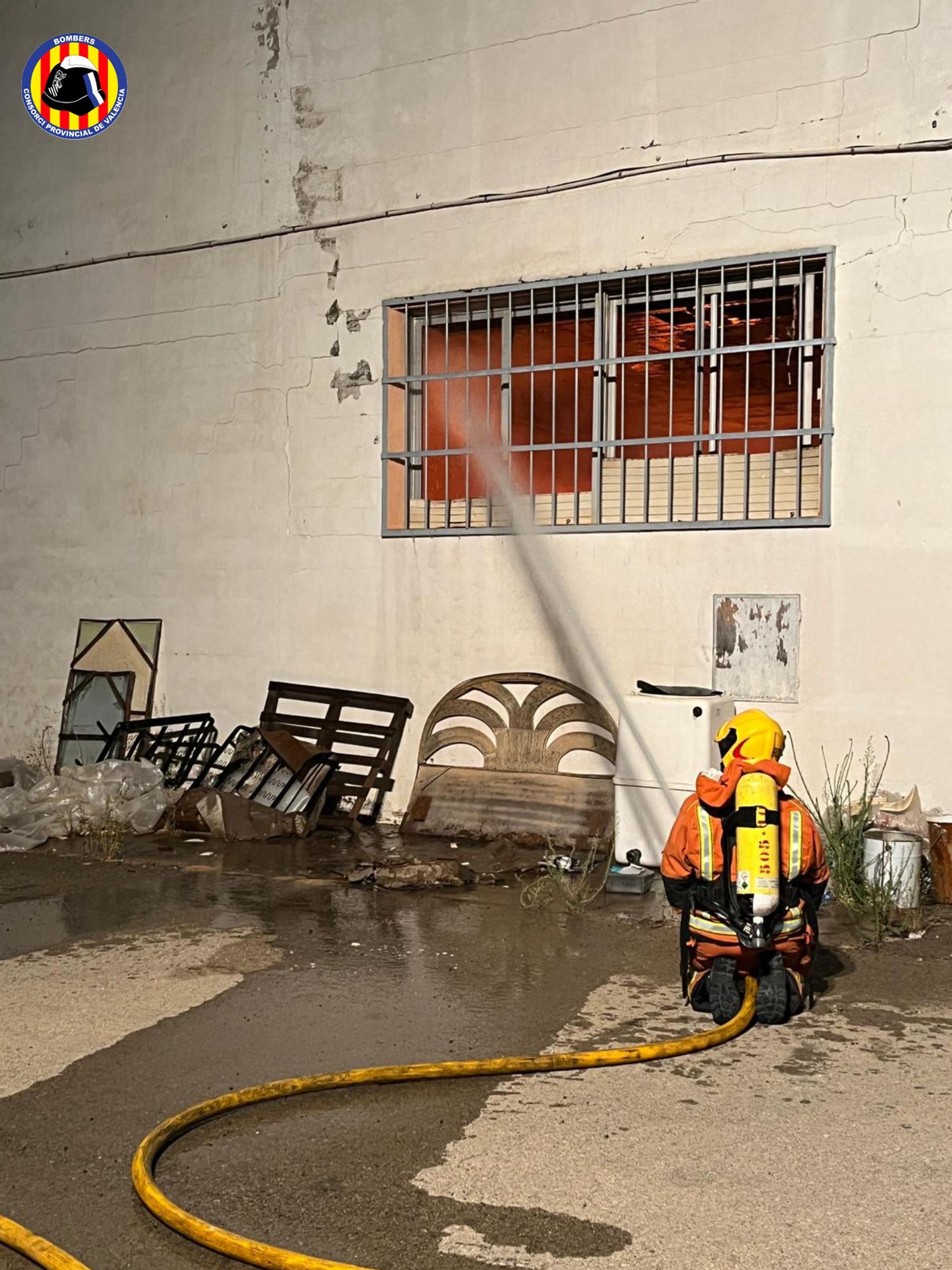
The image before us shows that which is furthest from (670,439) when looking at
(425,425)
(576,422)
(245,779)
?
(245,779)

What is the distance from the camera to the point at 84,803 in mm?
9422

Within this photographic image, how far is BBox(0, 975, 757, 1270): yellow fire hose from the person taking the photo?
121 inches

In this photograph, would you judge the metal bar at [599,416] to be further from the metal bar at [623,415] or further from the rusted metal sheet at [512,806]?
the rusted metal sheet at [512,806]

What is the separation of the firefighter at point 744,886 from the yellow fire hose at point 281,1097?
0.12 m

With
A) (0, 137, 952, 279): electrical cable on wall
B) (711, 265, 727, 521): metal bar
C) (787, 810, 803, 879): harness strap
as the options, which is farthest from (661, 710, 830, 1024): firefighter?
(0, 137, 952, 279): electrical cable on wall

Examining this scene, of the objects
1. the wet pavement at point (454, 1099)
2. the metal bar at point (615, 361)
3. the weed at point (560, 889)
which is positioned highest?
the metal bar at point (615, 361)

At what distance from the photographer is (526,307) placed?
382 inches

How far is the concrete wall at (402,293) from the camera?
26.7ft

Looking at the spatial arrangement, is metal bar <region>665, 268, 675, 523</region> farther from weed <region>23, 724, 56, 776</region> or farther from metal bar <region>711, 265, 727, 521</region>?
weed <region>23, 724, 56, 776</region>

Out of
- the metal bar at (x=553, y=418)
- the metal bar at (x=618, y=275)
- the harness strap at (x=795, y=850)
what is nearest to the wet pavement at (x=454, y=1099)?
the harness strap at (x=795, y=850)

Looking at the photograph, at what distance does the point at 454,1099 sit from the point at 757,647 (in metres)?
4.99

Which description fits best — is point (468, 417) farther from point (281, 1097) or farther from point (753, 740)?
point (281, 1097)

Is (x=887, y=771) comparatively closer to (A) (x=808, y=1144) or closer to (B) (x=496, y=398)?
(B) (x=496, y=398)

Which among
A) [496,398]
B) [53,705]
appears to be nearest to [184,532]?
[53,705]
